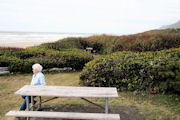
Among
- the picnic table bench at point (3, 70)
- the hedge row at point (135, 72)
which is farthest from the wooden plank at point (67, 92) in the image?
the picnic table bench at point (3, 70)

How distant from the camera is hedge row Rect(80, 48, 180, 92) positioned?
5.19m

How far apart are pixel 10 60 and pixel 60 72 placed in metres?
2.50

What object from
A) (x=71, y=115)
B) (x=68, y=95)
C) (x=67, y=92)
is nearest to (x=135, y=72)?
(x=67, y=92)

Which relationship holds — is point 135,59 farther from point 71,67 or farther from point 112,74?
point 71,67

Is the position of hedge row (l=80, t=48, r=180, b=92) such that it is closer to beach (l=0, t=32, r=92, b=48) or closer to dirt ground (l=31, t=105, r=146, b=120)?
dirt ground (l=31, t=105, r=146, b=120)

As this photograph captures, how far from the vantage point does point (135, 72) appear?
19.2ft

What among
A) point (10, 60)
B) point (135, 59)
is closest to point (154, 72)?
point (135, 59)

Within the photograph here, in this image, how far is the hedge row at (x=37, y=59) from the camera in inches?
335

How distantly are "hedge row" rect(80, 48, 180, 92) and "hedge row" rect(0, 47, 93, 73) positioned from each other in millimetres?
2745

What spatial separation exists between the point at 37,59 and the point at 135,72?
17.2 ft

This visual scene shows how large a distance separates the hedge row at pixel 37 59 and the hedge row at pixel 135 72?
9.00ft

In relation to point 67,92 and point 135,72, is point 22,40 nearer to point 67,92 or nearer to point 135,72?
point 135,72

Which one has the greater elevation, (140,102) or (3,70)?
(3,70)

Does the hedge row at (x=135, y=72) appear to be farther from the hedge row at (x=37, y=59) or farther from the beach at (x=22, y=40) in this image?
the beach at (x=22, y=40)
